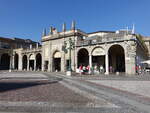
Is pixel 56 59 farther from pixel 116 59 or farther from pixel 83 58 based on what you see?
pixel 116 59

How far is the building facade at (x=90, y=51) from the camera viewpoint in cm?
Result: 2220

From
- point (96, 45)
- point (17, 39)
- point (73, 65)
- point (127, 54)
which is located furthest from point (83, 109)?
point (17, 39)

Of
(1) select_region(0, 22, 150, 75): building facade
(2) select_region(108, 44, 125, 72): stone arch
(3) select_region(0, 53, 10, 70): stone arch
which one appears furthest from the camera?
(3) select_region(0, 53, 10, 70): stone arch

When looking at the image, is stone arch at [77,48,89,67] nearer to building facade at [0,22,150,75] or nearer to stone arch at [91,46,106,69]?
building facade at [0,22,150,75]

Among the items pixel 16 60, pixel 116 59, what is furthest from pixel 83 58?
pixel 16 60

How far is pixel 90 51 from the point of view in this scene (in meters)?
26.8

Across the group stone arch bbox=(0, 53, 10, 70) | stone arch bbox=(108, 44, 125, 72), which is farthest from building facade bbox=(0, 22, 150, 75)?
stone arch bbox=(0, 53, 10, 70)

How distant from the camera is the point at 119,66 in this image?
98.9ft

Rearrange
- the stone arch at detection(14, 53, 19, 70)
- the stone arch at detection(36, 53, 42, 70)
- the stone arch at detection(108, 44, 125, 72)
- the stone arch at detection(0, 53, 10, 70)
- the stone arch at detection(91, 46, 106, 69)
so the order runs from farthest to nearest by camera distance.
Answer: the stone arch at detection(0, 53, 10, 70), the stone arch at detection(14, 53, 19, 70), the stone arch at detection(36, 53, 42, 70), the stone arch at detection(108, 44, 125, 72), the stone arch at detection(91, 46, 106, 69)

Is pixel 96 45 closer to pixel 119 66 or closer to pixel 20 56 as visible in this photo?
pixel 119 66

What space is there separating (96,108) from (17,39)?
58.8 m

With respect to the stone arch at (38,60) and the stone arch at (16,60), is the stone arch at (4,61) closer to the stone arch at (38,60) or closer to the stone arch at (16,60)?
the stone arch at (16,60)

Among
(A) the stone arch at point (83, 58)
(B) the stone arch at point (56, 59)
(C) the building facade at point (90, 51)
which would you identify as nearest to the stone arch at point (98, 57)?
(C) the building facade at point (90, 51)

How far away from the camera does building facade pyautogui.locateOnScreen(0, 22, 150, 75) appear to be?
22.2m
